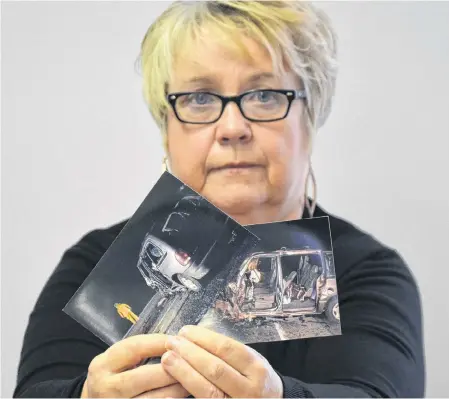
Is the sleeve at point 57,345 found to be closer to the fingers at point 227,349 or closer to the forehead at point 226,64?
the fingers at point 227,349

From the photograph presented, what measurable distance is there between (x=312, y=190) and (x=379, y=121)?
16 centimetres

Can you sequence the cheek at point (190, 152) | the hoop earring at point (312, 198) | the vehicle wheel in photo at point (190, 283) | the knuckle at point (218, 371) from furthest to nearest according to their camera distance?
1. the hoop earring at point (312, 198)
2. the cheek at point (190, 152)
3. the vehicle wheel in photo at point (190, 283)
4. the knuckle at point (218, 371)

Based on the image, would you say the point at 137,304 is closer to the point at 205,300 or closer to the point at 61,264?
the point at 205,300

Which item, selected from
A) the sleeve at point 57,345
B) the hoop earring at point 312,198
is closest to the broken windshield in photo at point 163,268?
the sleeve at point 57,345

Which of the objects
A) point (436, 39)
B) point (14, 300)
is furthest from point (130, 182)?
point (436, 39)

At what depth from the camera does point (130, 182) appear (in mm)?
959

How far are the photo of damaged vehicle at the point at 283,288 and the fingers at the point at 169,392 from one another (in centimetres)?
12

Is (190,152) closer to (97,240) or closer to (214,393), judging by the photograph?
(97,240)

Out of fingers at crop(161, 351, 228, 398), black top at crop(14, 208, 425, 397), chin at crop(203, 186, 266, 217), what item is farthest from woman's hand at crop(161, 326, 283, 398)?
chin at crop(203, 186, 266, 217)

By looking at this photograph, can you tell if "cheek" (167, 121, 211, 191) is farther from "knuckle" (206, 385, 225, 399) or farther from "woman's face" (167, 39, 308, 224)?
"knuckle" (206, 385, 225, 399)

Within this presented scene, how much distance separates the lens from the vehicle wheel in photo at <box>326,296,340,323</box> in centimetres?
76

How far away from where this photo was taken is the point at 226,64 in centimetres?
82

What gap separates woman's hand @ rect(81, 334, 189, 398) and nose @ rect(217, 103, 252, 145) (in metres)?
0.30

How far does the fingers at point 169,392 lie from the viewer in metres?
0.67
